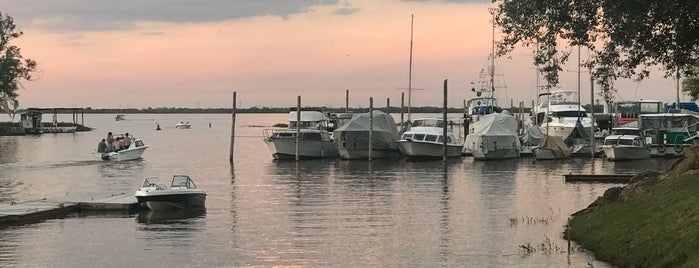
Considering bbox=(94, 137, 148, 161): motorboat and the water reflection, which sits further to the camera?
bbox=(94, 137, 148, 161): motorboat

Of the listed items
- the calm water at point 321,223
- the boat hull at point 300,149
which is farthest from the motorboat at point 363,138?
the calm water at point 321,223

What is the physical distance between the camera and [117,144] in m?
70.3

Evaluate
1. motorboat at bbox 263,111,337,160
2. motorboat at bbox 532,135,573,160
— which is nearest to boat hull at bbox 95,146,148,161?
motorboat at bbox 263,111,337,160

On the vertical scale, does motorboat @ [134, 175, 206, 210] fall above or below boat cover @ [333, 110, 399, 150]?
below

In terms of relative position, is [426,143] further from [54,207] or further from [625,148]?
[54,207]

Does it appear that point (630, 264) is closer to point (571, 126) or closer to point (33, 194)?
point (33, 194)

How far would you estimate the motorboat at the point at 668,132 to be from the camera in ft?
222

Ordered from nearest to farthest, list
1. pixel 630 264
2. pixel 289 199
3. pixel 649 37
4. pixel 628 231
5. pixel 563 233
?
pixel 630 264, pixel 628 231, pixel 649 37, pixel 563 233, pixel 289 199

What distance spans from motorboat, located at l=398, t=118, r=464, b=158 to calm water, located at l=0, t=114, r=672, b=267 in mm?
10762

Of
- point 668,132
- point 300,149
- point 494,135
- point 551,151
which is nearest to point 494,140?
point 494,135

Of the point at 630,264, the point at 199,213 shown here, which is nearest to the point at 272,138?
the point at 199,213

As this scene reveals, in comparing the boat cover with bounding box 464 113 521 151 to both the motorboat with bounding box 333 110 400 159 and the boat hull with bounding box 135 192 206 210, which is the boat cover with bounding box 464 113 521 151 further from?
the boat hull with bounding box 135 192 206 210

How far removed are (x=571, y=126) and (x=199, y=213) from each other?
55930mm

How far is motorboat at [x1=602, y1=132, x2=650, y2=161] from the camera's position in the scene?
2633 inches
